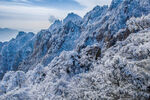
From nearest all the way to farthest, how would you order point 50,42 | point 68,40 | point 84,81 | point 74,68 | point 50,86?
point 84,81 → point 50,86 → point 74,68 → point 68,40 → point 50,42

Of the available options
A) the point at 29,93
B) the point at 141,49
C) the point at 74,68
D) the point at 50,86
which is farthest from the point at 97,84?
the point at 74,68

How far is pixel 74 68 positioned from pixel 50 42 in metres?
148

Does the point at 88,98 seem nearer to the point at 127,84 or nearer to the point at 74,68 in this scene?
the point at 127,84

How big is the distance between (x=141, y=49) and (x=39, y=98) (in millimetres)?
11915

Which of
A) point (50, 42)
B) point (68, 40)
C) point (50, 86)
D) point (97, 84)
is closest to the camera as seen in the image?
point (97, 84)

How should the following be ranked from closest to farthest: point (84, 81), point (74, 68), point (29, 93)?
point (84, 81) < point (29, 93) < point (74, 68)

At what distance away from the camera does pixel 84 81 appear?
58.4 ft

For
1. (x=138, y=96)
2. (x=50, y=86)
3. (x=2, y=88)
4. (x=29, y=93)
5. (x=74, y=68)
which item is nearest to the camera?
(x=138, y=96)

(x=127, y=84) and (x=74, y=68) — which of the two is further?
(x=74, y=68)

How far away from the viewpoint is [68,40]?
164625mm

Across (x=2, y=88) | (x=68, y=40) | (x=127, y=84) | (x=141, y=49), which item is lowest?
(x=2, y=88)

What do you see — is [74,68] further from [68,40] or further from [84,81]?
[68,40]

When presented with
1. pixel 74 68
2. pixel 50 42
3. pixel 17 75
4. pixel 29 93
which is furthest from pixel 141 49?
pixel 50 42

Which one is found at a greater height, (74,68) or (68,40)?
(68,40)
